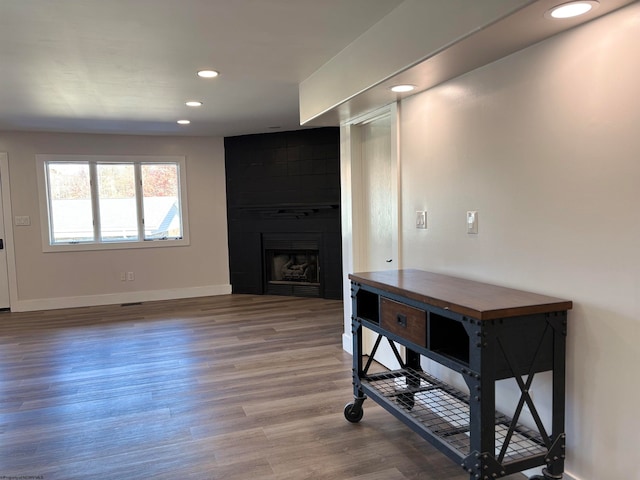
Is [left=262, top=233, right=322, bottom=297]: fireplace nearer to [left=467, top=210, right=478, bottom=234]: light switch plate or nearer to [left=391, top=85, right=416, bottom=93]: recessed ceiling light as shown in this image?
[left=391, top=85, right=416, bottom=93]: recessed ceiling light

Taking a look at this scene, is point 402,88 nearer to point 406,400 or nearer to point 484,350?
point 484,350

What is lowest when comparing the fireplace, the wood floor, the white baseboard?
the wood floor

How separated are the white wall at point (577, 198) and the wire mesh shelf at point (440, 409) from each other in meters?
0.23

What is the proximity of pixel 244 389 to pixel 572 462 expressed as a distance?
2.05 meters

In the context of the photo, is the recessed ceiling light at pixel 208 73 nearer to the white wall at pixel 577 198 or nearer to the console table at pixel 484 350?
the white wall at pixel 577 198

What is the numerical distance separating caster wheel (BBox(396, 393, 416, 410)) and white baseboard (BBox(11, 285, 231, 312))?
4.36m

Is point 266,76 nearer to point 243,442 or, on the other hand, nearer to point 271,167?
A: point 243,442

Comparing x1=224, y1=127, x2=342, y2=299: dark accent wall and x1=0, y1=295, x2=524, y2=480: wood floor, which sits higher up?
x1=224, y1=127, x2=342, y2=299: dark accent wall

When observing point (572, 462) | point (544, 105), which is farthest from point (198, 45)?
point (572, 462)

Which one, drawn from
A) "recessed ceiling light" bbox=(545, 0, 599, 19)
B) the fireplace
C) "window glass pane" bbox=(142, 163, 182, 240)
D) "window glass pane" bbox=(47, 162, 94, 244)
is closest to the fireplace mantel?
the fireplace

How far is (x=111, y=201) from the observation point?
6.18 m

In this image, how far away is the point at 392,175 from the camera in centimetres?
321

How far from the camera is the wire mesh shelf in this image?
2.12 m

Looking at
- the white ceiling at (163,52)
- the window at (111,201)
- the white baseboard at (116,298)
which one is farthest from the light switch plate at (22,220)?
the white ceiling at (163,52)
